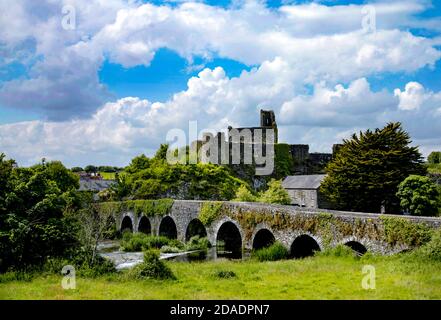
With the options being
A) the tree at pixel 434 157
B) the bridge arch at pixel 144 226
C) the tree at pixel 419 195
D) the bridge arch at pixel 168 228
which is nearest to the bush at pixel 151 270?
the tree at pixel 419 195

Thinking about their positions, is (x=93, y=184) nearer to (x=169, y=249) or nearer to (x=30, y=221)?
(x=169, y=249)

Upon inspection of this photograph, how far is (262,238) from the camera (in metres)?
32.7

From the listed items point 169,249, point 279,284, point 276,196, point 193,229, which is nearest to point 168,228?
point 193,229

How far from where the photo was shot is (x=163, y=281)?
1983 centimetres

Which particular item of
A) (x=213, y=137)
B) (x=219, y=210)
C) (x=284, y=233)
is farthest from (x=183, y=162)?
(x=284, y=233)

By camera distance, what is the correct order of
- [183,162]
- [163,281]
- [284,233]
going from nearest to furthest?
[163,281] < [284,233] < [183,162]

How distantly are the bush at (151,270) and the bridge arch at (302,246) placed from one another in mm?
9682

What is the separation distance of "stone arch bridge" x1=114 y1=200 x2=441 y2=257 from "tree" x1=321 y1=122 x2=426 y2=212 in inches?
428

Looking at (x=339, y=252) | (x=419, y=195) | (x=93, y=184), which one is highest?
(x=93, y=184)

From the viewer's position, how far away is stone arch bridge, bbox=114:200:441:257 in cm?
2124

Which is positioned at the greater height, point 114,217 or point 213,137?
point 213,137

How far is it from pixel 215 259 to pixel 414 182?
16.7 meters

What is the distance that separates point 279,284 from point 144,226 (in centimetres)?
3775
